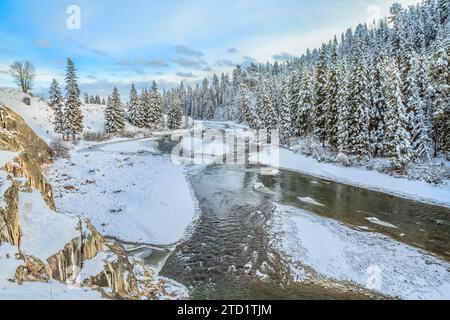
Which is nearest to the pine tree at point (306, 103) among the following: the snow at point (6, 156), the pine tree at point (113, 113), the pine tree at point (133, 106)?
the pine tree at point (113, 113)

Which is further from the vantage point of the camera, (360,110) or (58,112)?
(58,112)

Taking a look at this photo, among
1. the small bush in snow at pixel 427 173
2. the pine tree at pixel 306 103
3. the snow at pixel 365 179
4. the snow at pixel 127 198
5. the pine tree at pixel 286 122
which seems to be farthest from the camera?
the pine tree at pixel 286 122

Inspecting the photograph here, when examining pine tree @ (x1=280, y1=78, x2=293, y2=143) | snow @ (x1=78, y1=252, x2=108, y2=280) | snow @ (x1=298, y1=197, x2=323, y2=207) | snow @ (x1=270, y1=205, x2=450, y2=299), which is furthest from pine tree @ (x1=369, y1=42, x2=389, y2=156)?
snow @ (x1=78, y1=252, x2=108, y2=280)

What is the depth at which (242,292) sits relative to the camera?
12445 mm

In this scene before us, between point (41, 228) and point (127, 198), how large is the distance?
12.4 m

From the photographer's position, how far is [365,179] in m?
33.5

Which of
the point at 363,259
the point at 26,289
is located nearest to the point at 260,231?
the point at 363,259

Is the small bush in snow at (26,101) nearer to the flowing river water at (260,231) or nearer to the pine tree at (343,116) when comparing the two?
the flowing river water at (260,231)

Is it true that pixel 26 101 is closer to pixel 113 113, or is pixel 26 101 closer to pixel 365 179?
pixel 113 113

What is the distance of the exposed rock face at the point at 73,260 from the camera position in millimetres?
8266

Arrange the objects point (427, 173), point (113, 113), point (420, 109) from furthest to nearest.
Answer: point (113, 113)
point (420, 109)
point (427, 173)

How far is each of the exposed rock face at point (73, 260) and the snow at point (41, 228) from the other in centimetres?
12
